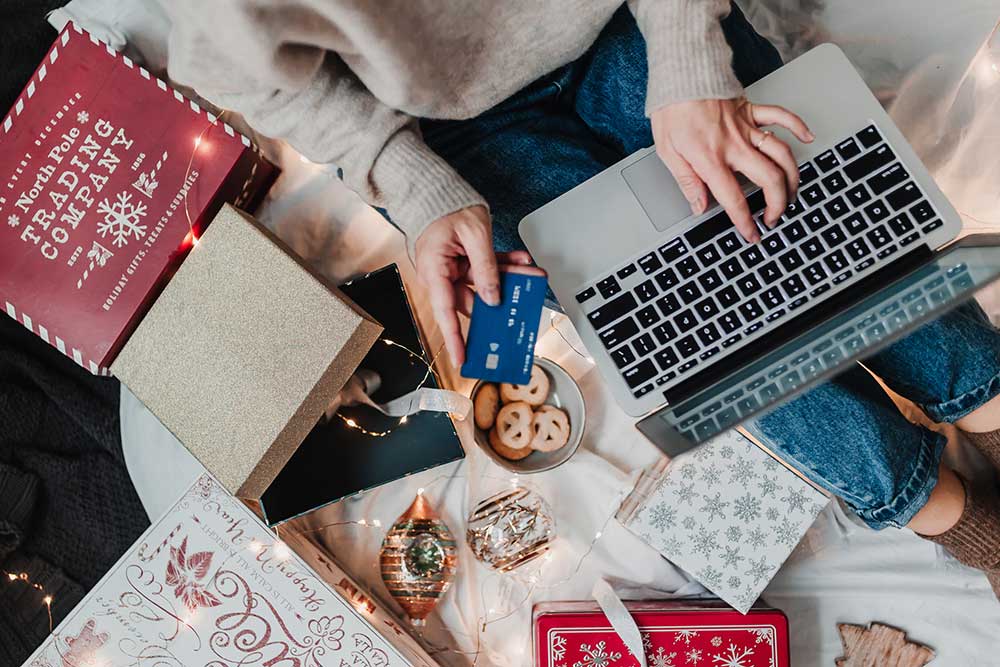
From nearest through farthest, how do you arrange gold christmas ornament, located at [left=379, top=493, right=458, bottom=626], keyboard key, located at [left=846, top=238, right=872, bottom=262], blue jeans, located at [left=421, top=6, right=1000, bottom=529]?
keyboard key, located at [left=846, top=238, right=872, bottom=262]
blue jeans, located at [left=421, top=6, right=1000, bottom=529]
gold christmas ornament, located at [left=379, top=493, right=458, bottom=626]

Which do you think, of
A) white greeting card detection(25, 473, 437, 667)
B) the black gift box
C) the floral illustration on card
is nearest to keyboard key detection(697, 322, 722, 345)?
the black gift box

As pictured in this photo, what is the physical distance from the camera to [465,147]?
0.83 metres

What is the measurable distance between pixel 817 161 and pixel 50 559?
3.94 feet

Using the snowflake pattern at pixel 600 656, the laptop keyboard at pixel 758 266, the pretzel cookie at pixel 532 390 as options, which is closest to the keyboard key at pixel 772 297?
the laptop keyboard at pixel 758 266

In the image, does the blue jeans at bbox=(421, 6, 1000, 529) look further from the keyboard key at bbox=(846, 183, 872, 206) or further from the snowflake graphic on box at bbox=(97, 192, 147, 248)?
the snowflake graphic on box at bbox=(97, 192, 147, 248)

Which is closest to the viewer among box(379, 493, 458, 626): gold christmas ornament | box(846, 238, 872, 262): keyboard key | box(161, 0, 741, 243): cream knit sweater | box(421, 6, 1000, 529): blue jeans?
box(161, 0, 741, 243): cream knit sweater

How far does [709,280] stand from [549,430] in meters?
0.30

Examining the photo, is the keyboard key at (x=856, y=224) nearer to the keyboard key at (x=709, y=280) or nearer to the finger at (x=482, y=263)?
the keyboard key at (x=709, y=280)

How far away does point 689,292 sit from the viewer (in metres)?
0.72

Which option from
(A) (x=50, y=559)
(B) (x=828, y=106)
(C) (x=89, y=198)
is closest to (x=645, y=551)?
(B) (x=828, y=106)

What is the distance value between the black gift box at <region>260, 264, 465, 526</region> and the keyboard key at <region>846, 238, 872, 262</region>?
1.52ft

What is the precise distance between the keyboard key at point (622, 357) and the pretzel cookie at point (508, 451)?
25 centimetres

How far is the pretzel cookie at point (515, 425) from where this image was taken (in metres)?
0.92

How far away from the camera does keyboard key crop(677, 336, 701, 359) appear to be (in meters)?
0.71
